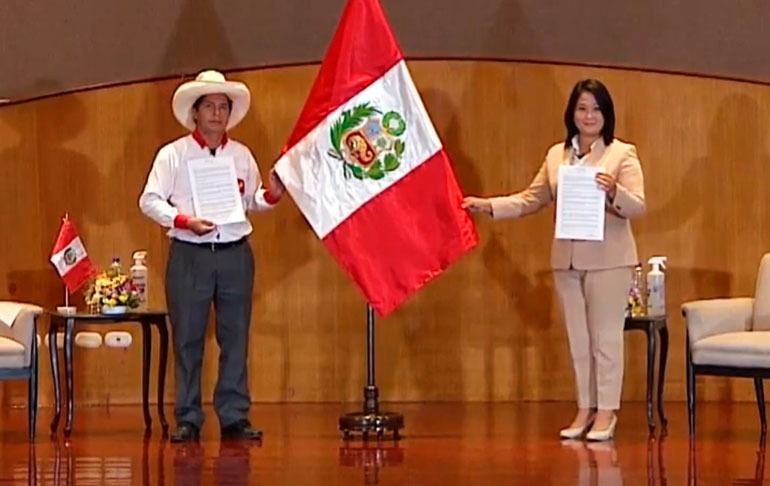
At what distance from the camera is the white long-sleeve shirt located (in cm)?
618

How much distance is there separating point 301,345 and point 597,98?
233 centimetres

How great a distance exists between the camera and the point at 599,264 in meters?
6.04

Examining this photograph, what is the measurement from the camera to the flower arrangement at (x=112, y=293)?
674cm

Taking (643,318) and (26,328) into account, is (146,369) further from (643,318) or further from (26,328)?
(643,318)

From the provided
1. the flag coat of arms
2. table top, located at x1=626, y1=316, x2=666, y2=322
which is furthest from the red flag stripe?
table top, located at x1=626, y1=316, x2=666, y2=322

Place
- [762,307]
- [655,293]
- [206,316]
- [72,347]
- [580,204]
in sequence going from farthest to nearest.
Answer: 1. [655,293]
2. [72,347]
3. [762,307]
4. [206,316]
5. [580,204]

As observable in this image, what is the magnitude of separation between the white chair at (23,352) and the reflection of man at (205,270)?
0.59 m

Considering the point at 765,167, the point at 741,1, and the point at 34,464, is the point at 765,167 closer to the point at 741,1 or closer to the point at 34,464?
the point at 741,1

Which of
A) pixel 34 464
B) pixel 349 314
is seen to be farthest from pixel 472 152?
pixel 34 464

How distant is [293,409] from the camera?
7371mm

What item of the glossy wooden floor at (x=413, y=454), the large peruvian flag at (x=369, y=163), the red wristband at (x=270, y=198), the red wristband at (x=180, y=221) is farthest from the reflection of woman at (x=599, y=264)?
the red wristband at (x=180, y=221)

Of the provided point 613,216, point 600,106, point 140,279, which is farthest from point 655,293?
point 140,279

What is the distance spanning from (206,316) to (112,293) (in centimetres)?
66

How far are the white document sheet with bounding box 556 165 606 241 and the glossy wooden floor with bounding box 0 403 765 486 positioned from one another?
85 cm
